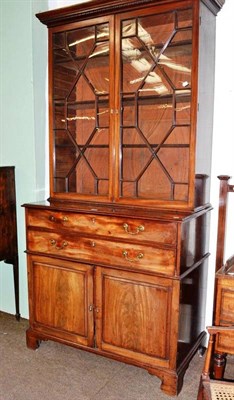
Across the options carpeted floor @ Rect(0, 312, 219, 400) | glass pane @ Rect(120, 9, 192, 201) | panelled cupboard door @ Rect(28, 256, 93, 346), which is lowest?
carpeted floor @ Rect(0, 312, 219, 400)

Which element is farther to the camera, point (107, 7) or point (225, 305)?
point (107, 7)

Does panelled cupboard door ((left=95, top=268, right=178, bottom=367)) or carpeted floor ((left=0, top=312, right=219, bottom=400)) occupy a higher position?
panelled cupboard door ((left=95, top=268, right=178, bottom=367))

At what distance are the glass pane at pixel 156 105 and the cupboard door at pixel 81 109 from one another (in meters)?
0.13

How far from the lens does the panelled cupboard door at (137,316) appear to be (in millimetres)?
1912

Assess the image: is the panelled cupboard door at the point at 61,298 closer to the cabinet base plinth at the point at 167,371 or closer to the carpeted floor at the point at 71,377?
the cabinet base plinth at the point at 167,371

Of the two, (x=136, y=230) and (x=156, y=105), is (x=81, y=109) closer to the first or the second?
(x=156, y=105)

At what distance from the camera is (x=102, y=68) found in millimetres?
2219

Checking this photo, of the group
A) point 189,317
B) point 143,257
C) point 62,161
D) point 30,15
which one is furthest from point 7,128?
point 189,317

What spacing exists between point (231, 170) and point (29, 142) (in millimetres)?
1449

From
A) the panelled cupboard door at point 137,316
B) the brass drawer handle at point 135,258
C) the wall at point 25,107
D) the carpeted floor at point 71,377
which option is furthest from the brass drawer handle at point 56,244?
the carpeted floor at point 71,377

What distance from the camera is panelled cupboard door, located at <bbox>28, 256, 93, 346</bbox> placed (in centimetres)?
216

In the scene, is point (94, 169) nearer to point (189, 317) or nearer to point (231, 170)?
point (231, 170)

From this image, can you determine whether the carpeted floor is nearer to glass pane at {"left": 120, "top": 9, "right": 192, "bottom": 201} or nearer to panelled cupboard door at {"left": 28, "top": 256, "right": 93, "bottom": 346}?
panelled cupboard door at {"left": 28, "top": 256, "right": 93, "bottom": 346}

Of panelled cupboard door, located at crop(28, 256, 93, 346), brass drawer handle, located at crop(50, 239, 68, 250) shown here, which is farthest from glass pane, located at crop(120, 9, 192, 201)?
panelled cupboard door, located at crop(28, 256, 93, 346)
